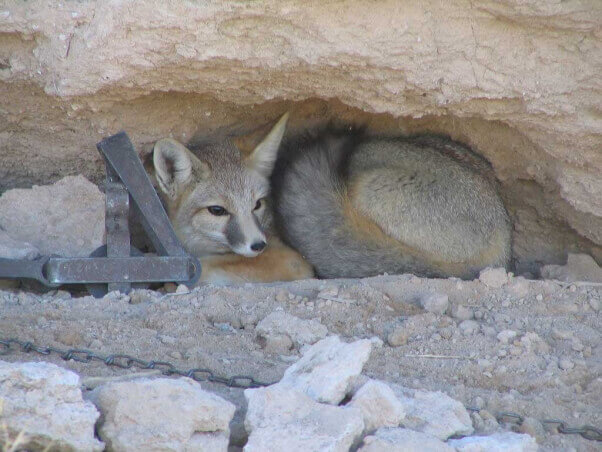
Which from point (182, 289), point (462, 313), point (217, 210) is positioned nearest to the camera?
point (462, 313)

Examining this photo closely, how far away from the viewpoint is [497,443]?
221 centimetres

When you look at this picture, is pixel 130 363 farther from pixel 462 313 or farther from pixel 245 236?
pixel 245 236

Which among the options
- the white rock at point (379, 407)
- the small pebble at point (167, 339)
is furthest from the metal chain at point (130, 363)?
the white rock at point (379, 407)

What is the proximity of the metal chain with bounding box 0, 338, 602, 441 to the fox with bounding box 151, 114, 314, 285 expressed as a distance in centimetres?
170

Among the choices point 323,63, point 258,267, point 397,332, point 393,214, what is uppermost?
point 323,63

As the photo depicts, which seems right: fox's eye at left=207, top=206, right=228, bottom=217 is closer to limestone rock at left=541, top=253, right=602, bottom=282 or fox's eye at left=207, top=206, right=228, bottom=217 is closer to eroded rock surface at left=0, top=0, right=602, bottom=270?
eroded rock surface at left=0, top=0, right=602, bottom=270

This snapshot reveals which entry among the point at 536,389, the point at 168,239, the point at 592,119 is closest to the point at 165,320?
the point at 168,239

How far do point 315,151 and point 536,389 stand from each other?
85.4 inches

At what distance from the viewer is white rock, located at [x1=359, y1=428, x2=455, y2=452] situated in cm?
206

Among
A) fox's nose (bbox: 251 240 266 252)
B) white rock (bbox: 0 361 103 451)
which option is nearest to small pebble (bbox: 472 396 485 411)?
white rock (bbox: 0 361 103 451)

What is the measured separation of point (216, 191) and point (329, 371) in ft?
8.66

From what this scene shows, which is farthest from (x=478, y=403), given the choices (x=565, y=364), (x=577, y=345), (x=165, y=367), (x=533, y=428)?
(x=165, y=367)

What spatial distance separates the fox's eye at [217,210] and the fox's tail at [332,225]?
435 millimetres

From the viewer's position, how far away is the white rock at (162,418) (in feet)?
6.64
